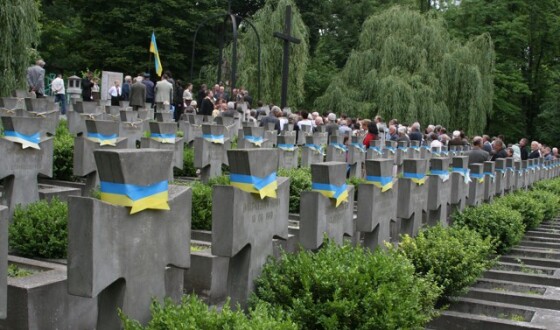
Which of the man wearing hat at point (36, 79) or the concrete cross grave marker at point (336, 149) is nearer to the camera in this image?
the concrete cross grave marker at point (336, 149)

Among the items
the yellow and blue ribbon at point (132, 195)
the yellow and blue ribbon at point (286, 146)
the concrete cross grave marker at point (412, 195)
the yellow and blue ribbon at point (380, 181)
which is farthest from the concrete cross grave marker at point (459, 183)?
the yellow and blue ribbon at point (132, 195)

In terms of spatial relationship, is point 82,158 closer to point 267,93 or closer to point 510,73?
point 267,93

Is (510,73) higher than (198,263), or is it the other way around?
(510,73)

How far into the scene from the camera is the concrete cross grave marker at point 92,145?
31.5 ft

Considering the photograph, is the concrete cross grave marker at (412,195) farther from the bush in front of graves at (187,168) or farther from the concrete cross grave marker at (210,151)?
the bush in front of graves at (187,168)

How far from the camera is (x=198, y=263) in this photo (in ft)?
23.3

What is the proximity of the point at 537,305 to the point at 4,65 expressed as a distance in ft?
45.6

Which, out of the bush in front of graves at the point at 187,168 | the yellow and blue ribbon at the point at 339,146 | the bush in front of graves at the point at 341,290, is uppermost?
the yellow and blue ribbon at the point at 339,146

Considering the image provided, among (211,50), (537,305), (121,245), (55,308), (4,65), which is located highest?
(211,50)

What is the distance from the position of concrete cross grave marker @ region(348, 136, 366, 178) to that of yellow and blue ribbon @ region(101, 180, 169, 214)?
12.1 metres

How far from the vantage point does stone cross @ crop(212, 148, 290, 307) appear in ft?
19.4

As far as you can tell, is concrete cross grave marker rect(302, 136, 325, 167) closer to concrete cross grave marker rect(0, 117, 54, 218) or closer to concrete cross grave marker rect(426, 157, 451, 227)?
concrete cross grave marker rect(426, 157, 451, 227)

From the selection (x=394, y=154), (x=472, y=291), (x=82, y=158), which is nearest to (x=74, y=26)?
(x=394, y=154)

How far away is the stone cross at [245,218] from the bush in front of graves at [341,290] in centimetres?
16
